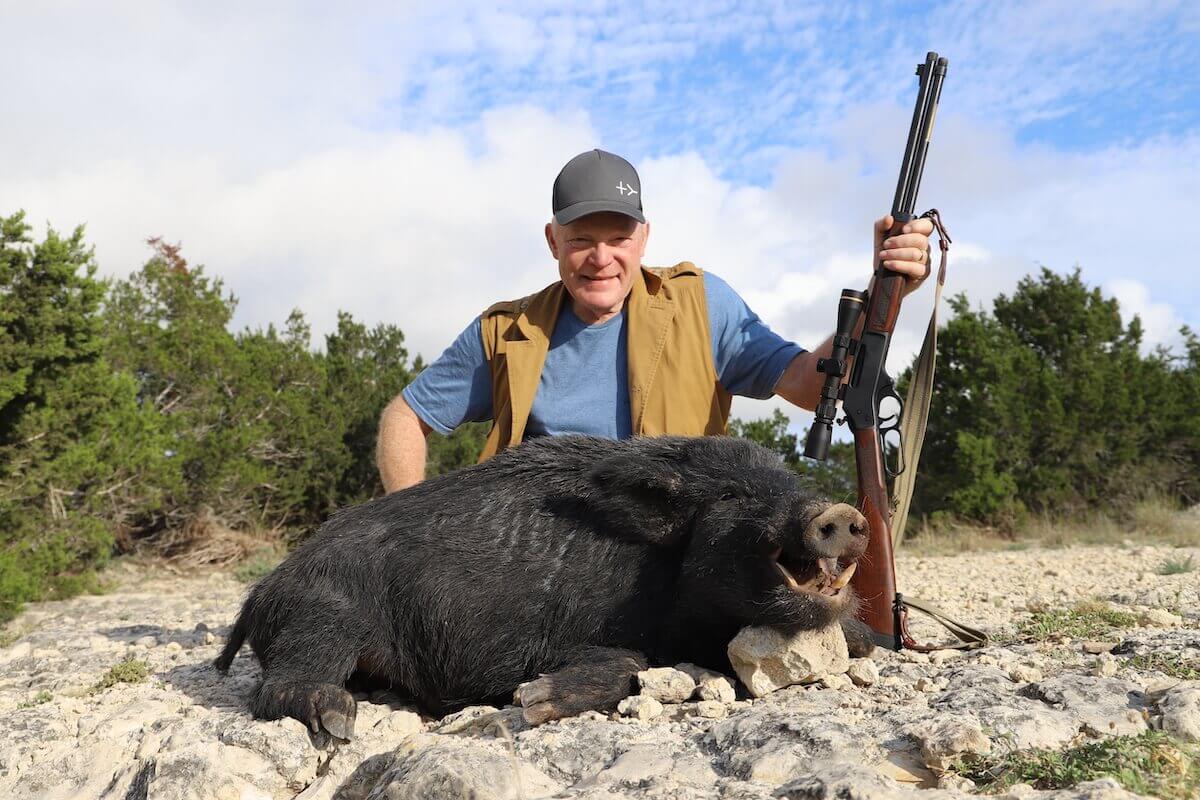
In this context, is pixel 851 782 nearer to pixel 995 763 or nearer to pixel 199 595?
pixel 995 763

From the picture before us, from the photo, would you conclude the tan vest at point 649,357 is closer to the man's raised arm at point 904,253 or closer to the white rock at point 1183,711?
the man's raised arm at point 904,253

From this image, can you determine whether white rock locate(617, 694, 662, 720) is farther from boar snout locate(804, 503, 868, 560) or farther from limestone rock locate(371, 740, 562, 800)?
boar snout locate(804, 503, 868, 560)

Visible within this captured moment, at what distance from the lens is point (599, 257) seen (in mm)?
4770

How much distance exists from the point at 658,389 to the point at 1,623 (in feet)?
20.4

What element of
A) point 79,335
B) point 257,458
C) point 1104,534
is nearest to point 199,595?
point 79,335

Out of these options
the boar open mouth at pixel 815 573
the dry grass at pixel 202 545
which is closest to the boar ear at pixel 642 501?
the boar open mouth at pixel 815 573

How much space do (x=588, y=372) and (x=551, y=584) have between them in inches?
63.6

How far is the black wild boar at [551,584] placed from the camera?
3.29 meters

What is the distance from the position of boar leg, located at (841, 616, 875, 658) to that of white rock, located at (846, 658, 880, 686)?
21cm

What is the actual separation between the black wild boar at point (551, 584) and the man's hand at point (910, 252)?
1114mm

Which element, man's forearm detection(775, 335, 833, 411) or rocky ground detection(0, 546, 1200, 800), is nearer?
rocky ground detection(0, 546, 1200, 800)

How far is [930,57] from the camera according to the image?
4.66 meters

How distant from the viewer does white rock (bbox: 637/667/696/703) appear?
3.17m

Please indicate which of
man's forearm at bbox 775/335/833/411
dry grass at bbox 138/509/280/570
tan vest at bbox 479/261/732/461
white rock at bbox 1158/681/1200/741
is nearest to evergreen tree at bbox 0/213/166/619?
dry grass at bbox 138/509/280/570
